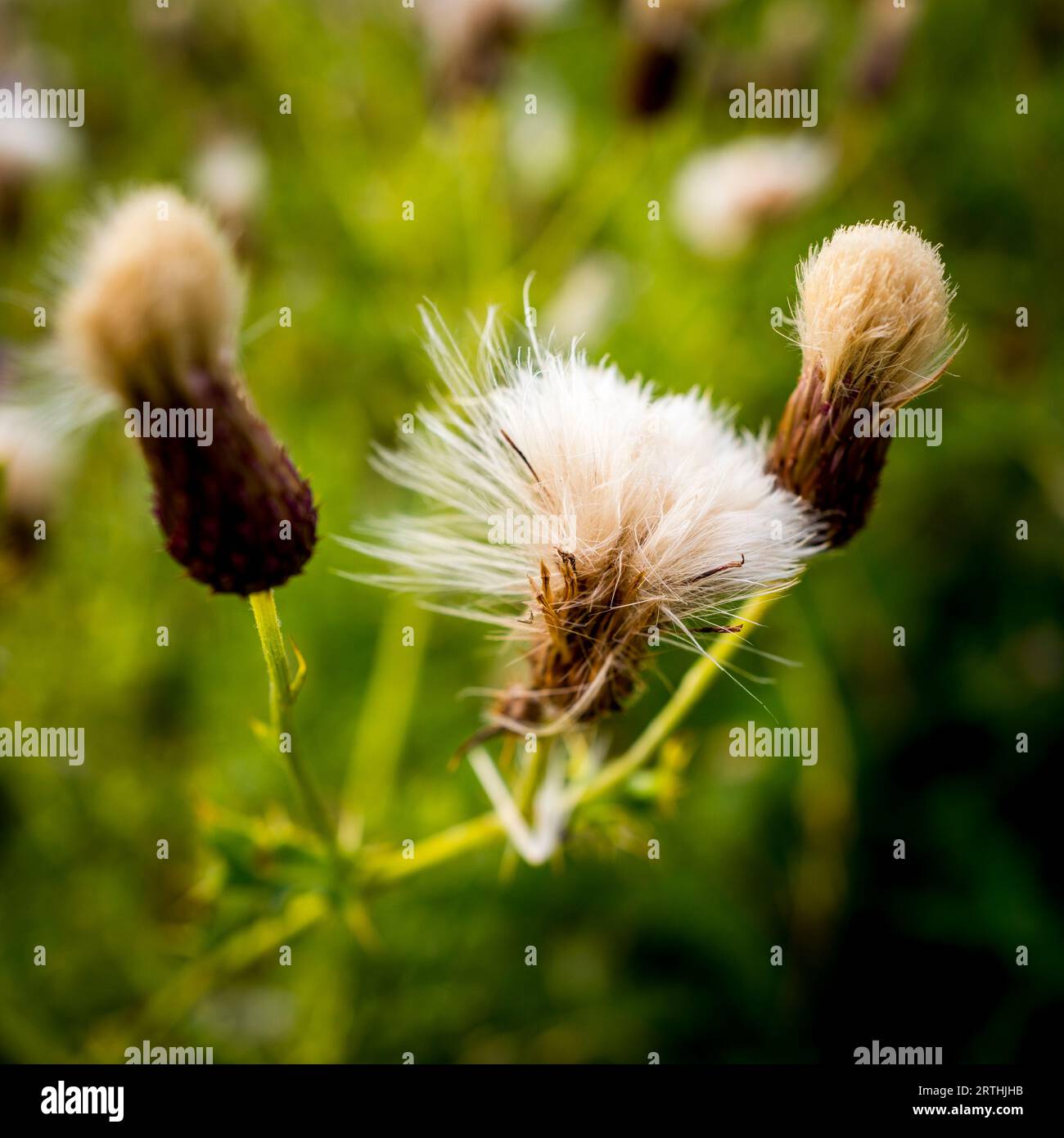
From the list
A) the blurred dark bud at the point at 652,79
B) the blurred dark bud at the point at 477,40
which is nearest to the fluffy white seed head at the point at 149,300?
the blurred dark bud at the point at 652,79

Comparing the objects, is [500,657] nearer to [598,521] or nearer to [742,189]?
[598,521]

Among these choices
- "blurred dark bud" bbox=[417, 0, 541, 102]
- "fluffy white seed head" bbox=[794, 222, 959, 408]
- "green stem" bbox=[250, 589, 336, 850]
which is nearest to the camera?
"fluffy white seed head" bbox=[794, 222, 959, 408]

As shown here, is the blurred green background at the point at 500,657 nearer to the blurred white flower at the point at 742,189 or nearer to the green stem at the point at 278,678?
the blurred white flower at the point at 742,189

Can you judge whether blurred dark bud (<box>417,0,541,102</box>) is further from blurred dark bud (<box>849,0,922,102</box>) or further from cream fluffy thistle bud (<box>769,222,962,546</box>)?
cream fluffy thistle bud (<box>769,222,962,546</box>)

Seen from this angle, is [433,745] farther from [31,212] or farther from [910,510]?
[31,212]

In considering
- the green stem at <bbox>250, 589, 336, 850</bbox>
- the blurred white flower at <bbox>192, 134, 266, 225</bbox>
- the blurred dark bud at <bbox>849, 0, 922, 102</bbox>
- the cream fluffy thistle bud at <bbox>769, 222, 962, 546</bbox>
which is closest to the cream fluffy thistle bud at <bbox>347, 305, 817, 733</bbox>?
the cream fluffy thistle bud at <bbox>769, 222, 962, 546</bbox>

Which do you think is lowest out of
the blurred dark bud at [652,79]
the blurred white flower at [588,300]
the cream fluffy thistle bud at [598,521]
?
the cream fluffy thistle bud at [598,521]
